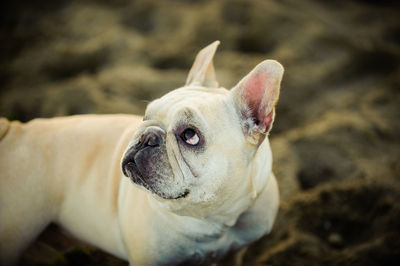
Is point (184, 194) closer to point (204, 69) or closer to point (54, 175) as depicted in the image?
point (204, 69)

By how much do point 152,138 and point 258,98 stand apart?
0.47m

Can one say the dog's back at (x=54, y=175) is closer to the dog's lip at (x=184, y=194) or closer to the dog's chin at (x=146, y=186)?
the dog's chin at (x=146, y=186)

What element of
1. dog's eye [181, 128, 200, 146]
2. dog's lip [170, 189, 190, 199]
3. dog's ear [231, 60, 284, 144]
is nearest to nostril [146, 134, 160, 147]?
dog's eye [181, 128, 200, 146]

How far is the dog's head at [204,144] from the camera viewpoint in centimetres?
139

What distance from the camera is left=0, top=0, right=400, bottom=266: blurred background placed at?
2252mm

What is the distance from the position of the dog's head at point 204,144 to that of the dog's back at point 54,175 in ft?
1.59

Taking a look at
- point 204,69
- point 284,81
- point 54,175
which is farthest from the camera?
point 284,81

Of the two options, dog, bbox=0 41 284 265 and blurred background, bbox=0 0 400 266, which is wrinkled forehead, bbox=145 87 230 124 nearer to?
dog, bbox=0 41 284 265

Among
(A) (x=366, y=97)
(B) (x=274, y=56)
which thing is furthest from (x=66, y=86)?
(A) (x=366, y=97)

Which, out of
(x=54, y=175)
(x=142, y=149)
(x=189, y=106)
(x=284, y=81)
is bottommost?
(x=54, y=175)

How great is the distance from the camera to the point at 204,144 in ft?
4.57

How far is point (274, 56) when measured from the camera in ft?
11.1

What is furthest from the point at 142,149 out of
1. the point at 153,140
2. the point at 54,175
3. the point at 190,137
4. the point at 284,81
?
the point at 284,81

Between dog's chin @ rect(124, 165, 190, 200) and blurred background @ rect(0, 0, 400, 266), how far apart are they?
1.00 meters
